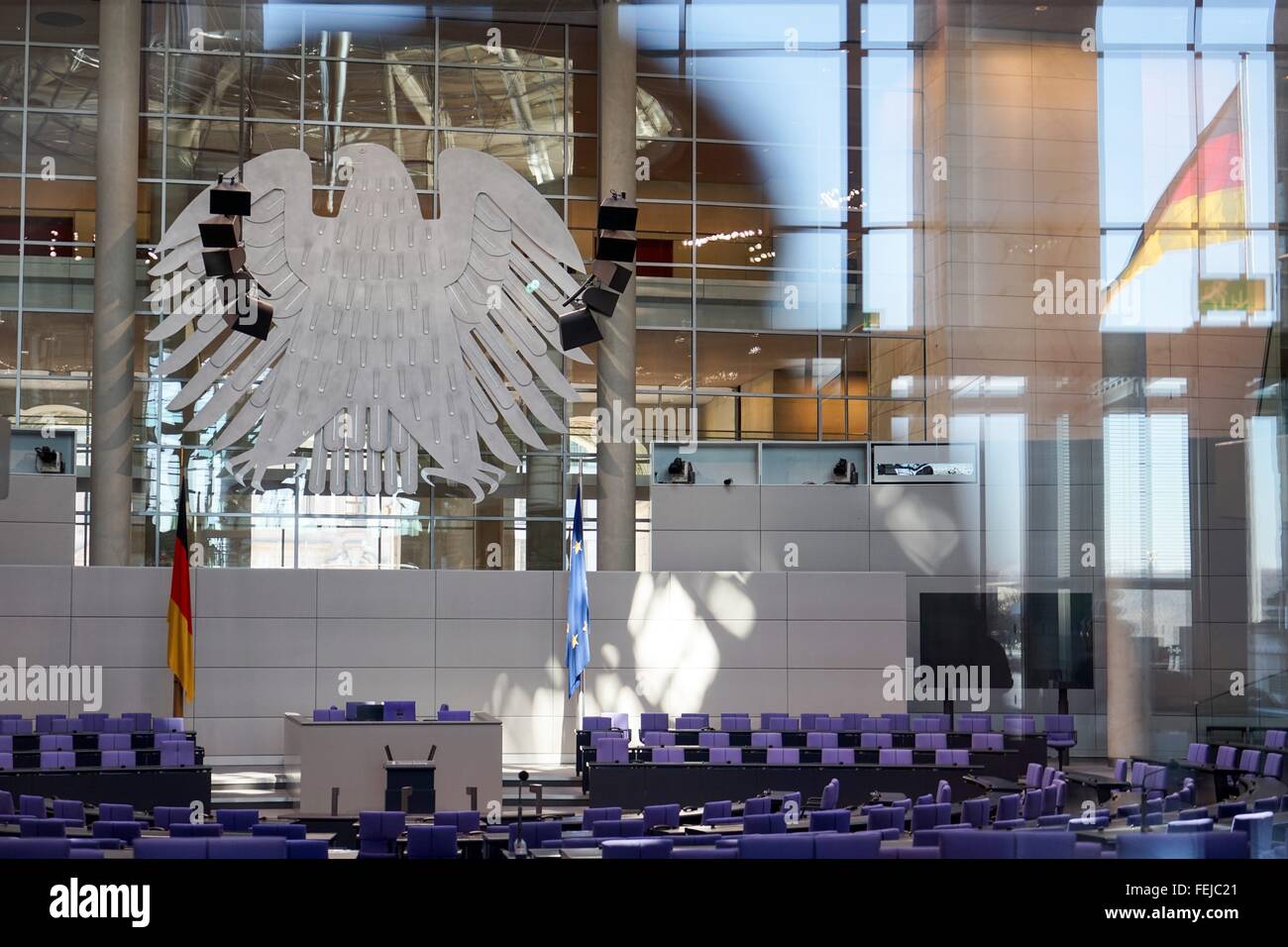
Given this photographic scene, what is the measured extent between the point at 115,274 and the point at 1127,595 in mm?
15547

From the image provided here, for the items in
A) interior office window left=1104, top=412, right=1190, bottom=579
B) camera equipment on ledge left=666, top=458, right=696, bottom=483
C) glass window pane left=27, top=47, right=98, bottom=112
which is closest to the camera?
interior office window left=1104, top=412, right=1190, bottom=579

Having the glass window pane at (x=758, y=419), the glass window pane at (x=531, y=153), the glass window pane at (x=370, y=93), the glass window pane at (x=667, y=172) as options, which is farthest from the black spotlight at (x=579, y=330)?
the glass window pane at (x=370, y=93)

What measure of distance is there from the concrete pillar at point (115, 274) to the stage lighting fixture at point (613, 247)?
816 centimetres

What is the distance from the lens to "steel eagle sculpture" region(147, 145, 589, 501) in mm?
20234

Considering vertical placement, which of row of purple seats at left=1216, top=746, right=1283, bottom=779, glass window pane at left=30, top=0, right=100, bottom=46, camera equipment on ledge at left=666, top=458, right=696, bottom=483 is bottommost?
row of purple seats at left=1216, top=746, right=1283, bottom=779

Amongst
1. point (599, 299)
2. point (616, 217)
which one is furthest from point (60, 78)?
point (616, 217)

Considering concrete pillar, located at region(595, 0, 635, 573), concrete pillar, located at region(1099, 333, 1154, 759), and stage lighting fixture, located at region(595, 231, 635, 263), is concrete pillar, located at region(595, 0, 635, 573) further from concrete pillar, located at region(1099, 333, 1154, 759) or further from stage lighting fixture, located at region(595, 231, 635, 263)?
concrete pillar, located at region(1099, 333, 1154, 759)

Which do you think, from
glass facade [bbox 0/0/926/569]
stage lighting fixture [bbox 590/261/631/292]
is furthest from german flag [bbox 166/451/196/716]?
stage lighting fixture [bbox 590/261/631/292]

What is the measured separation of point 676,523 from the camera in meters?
21.7

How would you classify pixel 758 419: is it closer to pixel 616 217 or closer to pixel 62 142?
pixel 616 217

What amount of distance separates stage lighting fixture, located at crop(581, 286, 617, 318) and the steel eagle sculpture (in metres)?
2.26

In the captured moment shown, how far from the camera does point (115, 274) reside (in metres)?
21.1

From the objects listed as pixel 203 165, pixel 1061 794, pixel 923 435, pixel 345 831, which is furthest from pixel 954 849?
pixel 203 165

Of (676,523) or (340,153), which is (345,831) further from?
(340,153)
